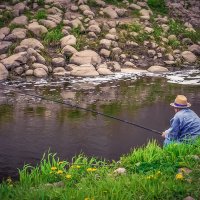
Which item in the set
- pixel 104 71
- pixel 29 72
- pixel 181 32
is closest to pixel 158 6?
pixel 181 32

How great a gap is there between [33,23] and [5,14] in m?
1.65

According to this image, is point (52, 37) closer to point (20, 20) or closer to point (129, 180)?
point (20, 20)

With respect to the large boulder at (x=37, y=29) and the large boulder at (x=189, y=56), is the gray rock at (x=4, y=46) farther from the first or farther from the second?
the large boulder at (x=189, y=56)

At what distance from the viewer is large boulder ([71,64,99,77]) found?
17.7 metres

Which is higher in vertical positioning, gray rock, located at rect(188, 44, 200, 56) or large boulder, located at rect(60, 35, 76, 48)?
large boulder, located at rect(60, 35, 76, 48)

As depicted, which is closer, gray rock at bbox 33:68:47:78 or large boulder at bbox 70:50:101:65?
gray rock at bbox 33:68:47:78

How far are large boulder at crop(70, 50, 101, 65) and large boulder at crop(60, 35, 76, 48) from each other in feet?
3.23

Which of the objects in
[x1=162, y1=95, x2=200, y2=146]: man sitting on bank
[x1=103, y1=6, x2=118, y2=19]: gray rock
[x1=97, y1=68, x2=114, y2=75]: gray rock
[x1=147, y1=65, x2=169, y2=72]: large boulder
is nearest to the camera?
[x1=162, y1=95, x2=200, y2=146]: man sitting on bank

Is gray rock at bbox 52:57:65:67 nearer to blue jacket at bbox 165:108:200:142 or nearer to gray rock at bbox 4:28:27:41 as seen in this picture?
gray rock at bbox 4:28:27:41

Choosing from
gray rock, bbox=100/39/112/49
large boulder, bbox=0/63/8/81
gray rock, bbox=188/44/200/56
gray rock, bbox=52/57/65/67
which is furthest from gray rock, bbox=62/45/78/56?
gray rock, bbox=188/44/200/56

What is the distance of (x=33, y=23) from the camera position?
67.3ft

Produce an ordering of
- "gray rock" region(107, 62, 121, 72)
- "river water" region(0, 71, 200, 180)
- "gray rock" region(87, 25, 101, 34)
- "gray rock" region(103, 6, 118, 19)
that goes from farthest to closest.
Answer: "gray rock" region(103, 6, 118, 19)
"gray rock" region(87, 25, 101, 34)
"gray rock" region(107, 62, 121, 72)
"river water" region(0, 71, 200, 180)

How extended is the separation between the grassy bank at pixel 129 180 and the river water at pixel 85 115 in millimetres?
1585

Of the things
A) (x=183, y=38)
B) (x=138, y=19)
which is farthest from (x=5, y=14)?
(x=183, y=38)
